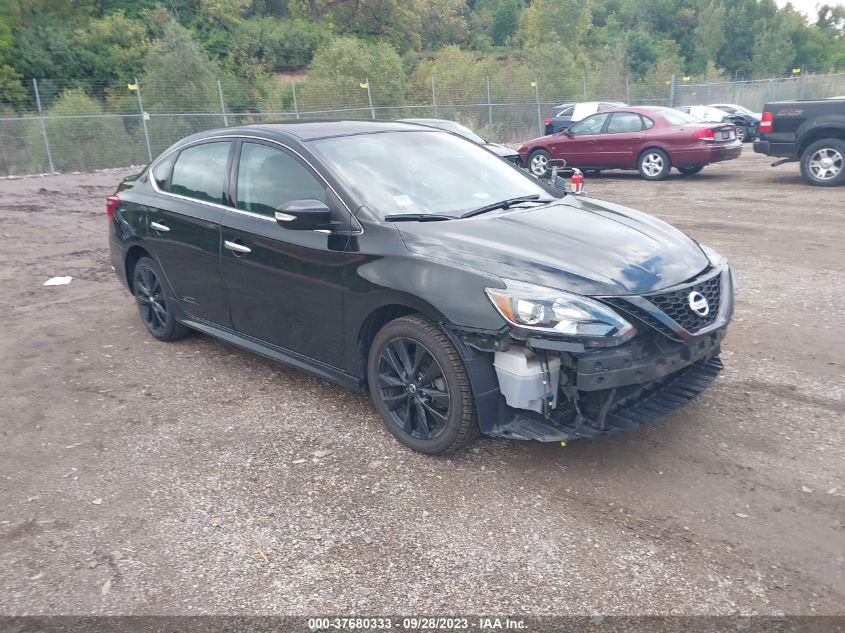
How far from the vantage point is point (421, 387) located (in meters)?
3.80

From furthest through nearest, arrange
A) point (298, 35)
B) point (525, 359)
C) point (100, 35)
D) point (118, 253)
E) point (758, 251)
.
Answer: point (298, 35) < point (100, 35) < point (758, 251) < point (118, 253) < point (525, 359)

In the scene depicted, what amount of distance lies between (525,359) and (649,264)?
35.7 inches

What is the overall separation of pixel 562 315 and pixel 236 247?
2346 mm

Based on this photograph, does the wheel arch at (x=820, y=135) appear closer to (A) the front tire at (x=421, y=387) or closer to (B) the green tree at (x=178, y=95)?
(A) the front tire at (x=421, y=387)

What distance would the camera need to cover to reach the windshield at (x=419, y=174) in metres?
4.22

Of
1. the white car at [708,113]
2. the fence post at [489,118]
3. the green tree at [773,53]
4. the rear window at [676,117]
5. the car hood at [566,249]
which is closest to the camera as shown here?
the car hood at [566,249]

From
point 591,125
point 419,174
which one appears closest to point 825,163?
point 591,125

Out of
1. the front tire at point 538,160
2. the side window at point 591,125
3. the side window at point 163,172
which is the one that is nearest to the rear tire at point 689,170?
the side window at point 591,125

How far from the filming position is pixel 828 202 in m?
11.4

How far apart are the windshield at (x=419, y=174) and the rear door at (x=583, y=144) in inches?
445

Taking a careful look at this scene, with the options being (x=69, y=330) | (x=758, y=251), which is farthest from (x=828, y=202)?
(x=69, y=330)

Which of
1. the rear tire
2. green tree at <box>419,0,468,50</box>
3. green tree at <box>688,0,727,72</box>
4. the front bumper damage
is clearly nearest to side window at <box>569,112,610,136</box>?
the rear tire

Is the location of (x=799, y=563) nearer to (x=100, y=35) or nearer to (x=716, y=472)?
(x=716, y=472)

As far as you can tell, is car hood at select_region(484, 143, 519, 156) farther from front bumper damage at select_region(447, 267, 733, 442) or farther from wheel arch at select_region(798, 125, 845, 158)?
wheel arch at select_region(798, 125, 845, 158)
